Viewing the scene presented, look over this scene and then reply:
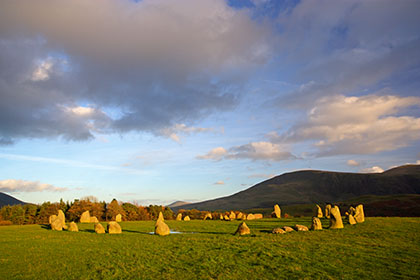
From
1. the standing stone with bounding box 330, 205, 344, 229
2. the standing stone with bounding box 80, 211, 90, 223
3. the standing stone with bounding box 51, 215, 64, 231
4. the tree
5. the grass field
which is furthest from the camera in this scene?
the tree

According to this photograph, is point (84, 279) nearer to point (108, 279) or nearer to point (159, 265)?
point (108, 279)

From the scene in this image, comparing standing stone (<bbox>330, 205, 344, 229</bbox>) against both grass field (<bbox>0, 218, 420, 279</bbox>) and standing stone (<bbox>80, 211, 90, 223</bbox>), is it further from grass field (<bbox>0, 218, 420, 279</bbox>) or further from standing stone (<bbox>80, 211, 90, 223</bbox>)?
standing stone (<bbox>80, 211, 90, 223</bbox>)

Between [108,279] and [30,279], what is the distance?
358cm

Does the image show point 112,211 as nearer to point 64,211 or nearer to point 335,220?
point 64,211

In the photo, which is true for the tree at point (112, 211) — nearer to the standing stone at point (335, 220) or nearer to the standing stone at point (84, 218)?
the standing stone at point (84, 218)

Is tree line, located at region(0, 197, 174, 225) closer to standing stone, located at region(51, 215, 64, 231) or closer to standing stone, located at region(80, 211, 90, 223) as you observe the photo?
standing stone, located at region(80, 211, 90, 223)

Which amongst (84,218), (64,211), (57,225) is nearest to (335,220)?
(57,225)

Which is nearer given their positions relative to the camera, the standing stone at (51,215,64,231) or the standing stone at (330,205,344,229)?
the standing stone at (330,205,344,229)

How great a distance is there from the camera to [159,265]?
523 inches

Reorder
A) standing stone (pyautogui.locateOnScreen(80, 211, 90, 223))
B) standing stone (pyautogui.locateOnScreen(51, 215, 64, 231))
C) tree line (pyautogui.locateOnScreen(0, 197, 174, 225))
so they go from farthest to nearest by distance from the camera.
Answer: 1. tree line (pyautogui.locateOnScreen(0, 197, 174, 225))
2. standing stone (pyautogui.locateOnScreen(80, 211, 90, 223))
3. standing stone (pyautogui.locateOnScreen(51, 215, 64, 231))

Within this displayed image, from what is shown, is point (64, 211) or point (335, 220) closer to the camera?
point (335, 220)

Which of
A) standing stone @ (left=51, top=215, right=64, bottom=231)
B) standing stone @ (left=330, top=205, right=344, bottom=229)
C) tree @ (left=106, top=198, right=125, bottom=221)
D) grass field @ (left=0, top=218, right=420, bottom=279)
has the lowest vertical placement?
grass field @ (left=0, top=218, right=420, bottom=279)

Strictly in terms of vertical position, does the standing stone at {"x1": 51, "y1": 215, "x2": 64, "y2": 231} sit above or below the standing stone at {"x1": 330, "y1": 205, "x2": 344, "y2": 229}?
above

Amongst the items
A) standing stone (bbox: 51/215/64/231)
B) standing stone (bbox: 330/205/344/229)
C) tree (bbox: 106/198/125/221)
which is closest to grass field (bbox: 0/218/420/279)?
standing stone (bbox: 330/205/344/229)
